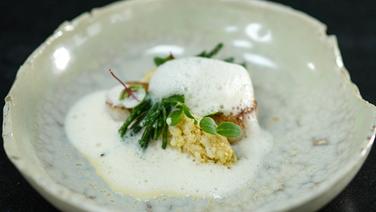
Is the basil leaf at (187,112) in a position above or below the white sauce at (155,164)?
above

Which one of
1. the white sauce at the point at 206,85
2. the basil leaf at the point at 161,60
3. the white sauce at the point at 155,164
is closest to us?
the white sauce at the point at 155,164

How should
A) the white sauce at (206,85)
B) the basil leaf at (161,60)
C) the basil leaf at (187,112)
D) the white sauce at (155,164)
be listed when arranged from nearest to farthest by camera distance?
the white sauce at (155,164) < the basil leaf at (187,112) < the white sauce at (206,85) < the basil leaf at (161,60)

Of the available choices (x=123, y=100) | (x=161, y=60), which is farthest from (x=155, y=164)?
(x=161, y=60)

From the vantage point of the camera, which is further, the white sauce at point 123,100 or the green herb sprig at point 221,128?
the white sauce at point 123,100

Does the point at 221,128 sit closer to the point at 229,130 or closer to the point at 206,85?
the point at 229,130

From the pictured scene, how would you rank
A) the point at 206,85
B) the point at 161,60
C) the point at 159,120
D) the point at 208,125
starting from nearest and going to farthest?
the point at 208,125, the point at 159,120, the point at 206,85, the point at 161,60

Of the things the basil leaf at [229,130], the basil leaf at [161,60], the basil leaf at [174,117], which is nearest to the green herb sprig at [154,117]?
the basil leaf at [174,117]

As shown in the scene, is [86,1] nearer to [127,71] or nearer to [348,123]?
[127,71]

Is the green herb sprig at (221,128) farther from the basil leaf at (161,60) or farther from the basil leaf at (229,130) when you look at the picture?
the basil leaf at (161,60)
